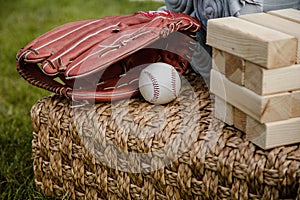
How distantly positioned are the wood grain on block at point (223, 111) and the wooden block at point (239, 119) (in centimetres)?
2

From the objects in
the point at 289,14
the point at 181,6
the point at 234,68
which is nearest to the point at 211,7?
the point at 181,6

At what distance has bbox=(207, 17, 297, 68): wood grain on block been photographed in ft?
4.59

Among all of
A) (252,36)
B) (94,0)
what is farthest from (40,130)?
(94,0)

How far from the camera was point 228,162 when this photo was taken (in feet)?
4.97

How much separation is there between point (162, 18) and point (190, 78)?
0.87 feet

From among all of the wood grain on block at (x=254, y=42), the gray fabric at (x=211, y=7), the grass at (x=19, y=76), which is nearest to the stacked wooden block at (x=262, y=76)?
the wood grain on block at (x=254, y=42)

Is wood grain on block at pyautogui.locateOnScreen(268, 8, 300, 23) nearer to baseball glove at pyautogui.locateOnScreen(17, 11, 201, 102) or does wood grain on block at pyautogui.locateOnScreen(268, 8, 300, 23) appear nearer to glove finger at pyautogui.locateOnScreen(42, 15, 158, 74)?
baseball glove at pyautogui.locateOnScreen(17, 11, 201, 102)

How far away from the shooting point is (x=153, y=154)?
1.67m

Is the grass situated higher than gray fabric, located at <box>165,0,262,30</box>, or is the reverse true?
gray fabric, located at <box>165,0,262,30</box>

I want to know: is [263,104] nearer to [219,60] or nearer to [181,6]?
[219,60]

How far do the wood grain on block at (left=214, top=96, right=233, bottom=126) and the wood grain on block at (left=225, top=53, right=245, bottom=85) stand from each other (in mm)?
99

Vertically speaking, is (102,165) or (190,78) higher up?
(190,78)

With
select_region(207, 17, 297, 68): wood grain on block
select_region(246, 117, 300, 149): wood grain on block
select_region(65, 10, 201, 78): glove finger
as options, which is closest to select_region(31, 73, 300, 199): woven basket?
select_region(246, 117, 300, 149): wood grain on block

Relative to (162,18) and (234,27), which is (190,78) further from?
(234,27)
